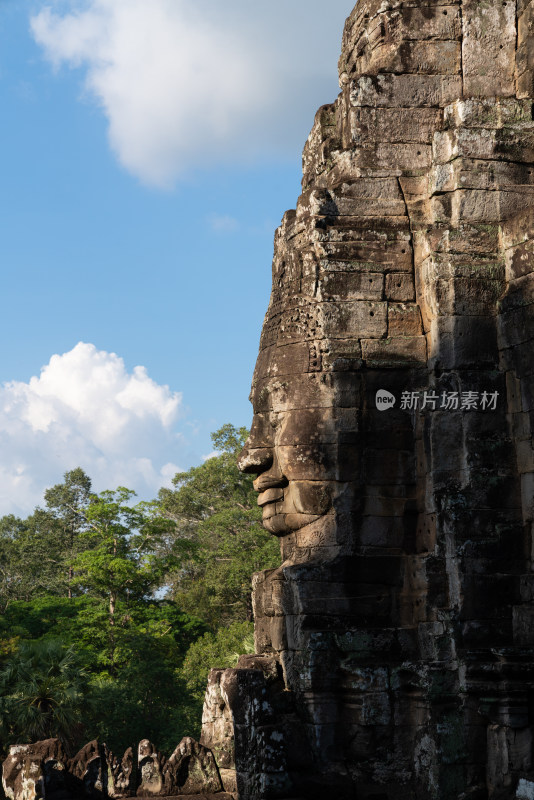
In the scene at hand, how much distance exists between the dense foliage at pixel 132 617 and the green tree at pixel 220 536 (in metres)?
0.05

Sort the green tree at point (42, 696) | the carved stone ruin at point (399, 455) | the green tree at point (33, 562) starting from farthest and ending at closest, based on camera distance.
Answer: the green tree at point (33, 562)
the green tree at point (42, 696)
the carved stone ruin at point (399, 455)

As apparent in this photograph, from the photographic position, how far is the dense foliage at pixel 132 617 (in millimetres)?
23656

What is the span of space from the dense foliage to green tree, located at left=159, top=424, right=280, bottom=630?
0.17ft

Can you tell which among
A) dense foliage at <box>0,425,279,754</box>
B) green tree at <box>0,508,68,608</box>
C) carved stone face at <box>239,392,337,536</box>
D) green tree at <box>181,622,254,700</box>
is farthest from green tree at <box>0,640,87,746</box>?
green tree at <box>0,508,68,608</box>

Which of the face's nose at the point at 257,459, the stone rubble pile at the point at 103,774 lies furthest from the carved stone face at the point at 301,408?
the stone rubble pile at the point at 103,774

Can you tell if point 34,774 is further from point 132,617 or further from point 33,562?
point 33,562

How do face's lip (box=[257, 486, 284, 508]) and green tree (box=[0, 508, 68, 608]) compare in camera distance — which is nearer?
face's lip (box=[257, 486, 284, 508])

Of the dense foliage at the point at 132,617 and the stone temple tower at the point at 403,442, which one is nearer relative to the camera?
the stone temple tower at the point at 403,442

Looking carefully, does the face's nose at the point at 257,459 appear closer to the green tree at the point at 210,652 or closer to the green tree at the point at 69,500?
the green tree at the point at 210,652

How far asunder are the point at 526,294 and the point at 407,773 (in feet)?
14.6

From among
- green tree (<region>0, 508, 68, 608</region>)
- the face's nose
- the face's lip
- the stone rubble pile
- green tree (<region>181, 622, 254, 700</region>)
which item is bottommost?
the stone rubble pile

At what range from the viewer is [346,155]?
10523mm

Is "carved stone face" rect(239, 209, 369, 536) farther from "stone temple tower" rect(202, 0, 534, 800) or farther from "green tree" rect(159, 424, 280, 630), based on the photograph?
"green tree" rect(159, 424, 280, 630)

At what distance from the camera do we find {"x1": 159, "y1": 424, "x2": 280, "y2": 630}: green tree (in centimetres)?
3391
